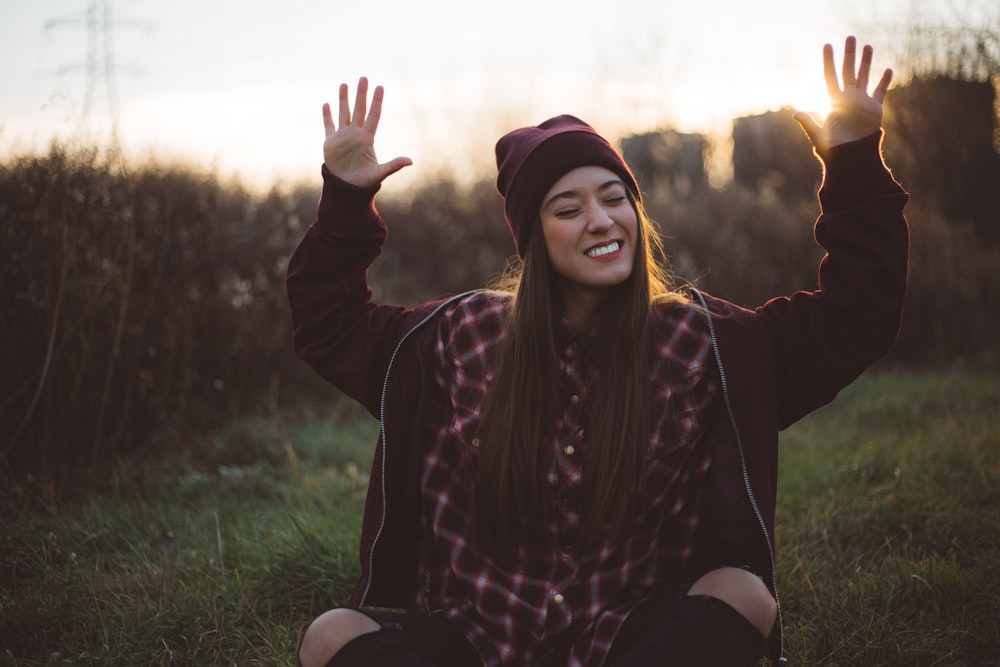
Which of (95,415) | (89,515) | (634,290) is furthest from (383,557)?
(95,415)

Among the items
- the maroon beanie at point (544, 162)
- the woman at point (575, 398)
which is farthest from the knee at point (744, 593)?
the maroon beanie at point (544, 162)

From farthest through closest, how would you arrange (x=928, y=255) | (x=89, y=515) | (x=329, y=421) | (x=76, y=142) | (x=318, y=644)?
1. (x=928, y=255)
2. (x=329, y=421)
3. (x=76, y=142)
4. (x=89, y=515)
5. (x=318, y=644)

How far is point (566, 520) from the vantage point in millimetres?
2152

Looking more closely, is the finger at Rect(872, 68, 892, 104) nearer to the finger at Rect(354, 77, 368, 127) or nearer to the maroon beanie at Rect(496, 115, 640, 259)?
the maroon beanie at Rect(496, 115, 640, 259)

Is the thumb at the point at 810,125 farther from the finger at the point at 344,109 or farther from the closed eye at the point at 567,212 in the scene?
the finger at the point at 344,109

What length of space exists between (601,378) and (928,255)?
580cm

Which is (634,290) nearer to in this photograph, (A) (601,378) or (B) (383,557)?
(A) (601,378)

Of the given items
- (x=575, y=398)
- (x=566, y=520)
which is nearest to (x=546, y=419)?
(x=575, y=398)

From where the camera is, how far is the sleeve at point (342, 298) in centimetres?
225

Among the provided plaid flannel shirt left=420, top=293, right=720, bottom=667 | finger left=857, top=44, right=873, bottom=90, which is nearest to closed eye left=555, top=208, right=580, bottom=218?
plaid flannel shirt left=420, top=293, right=720, bottom=667

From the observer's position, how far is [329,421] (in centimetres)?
539

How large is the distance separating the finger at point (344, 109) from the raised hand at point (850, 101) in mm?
1314

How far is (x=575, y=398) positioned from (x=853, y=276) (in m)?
0.80

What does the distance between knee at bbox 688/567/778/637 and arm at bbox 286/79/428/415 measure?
3.44 feet
